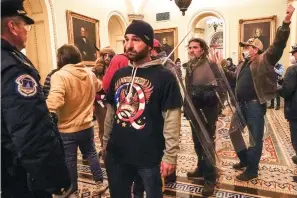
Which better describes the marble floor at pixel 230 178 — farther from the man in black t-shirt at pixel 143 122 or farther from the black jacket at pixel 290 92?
the man in black t-shirt at pixel 143 122

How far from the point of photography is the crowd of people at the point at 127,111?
1.13 meters

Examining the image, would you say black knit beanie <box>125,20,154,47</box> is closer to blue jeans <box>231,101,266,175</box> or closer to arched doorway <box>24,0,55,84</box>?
blue jeans <box>231,101,266,175</box>

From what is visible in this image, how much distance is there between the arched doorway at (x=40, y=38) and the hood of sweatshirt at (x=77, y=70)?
17.8 feet

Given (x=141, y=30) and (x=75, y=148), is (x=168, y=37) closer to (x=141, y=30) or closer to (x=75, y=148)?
(x=75, y=148)

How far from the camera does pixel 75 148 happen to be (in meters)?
2.43

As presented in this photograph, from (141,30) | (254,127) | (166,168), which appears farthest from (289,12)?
(166,168)

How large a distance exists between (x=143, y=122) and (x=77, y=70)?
103 centimetres

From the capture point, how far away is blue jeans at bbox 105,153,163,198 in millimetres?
1669

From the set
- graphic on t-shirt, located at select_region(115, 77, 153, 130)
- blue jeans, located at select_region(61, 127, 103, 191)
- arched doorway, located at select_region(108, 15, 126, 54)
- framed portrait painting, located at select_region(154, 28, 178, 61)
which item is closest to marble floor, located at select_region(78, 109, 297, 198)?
blue jeans, located at select_region(61, 127, 103, 191)

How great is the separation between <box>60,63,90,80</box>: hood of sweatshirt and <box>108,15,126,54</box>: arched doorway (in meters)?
9.10

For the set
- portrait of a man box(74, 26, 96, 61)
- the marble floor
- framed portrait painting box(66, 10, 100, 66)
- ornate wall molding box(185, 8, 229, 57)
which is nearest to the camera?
the marble floor

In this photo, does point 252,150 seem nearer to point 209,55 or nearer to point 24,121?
point 209,55

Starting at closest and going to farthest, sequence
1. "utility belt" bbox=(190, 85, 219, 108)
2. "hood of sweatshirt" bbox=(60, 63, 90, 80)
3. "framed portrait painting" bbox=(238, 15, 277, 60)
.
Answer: "hood of sweatshirt" bbox=(60, 63, 90, 80), "utility belt" bbox=(190, 85, 219, 108), "framed portrait painting" bbox=(238, 15, 277, 60)

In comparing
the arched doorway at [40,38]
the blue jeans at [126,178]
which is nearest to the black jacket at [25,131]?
the blue jeans at [126,178]
